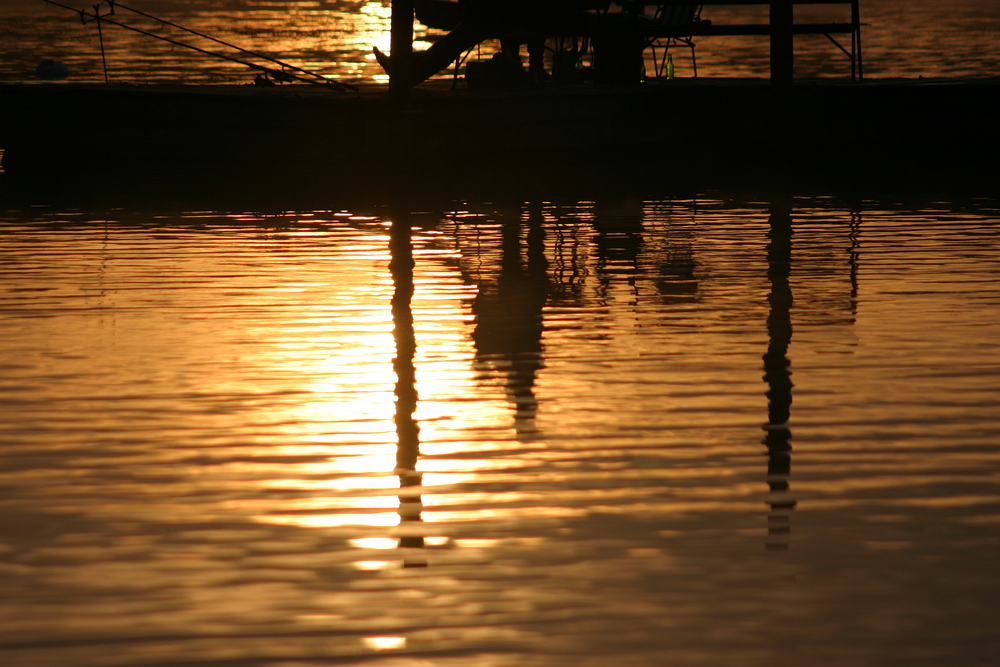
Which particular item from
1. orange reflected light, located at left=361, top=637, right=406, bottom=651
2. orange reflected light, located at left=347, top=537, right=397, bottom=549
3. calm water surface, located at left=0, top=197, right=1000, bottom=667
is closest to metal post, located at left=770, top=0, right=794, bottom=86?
calm water surface, located at left=0, top=197, right=1000, bottom=667

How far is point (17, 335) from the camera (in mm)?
7961

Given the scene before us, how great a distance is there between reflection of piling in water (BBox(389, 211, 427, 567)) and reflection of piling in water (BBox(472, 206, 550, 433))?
0.47m

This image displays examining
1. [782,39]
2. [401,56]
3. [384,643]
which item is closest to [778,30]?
[782,39]

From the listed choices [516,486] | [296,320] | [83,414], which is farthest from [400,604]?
[296,320]

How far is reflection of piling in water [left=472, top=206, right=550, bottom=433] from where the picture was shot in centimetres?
670

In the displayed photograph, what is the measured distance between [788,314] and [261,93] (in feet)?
32.7

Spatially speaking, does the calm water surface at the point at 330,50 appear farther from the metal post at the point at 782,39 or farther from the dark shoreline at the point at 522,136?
the metal post at the point at 782,39

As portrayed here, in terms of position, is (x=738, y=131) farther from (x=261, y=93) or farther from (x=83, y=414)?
(x=83, y=414)

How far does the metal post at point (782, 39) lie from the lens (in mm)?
17219

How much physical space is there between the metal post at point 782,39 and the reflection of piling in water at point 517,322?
7.09m

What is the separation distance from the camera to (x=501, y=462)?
5.46 metres

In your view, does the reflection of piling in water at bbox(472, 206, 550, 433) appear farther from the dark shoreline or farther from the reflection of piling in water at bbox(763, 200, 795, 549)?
the dark shoreline

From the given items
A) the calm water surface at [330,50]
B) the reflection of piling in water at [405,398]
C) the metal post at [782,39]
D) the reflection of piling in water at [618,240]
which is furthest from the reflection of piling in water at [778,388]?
the calm water surface at [330,50]

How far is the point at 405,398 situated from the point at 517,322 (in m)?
2.06
